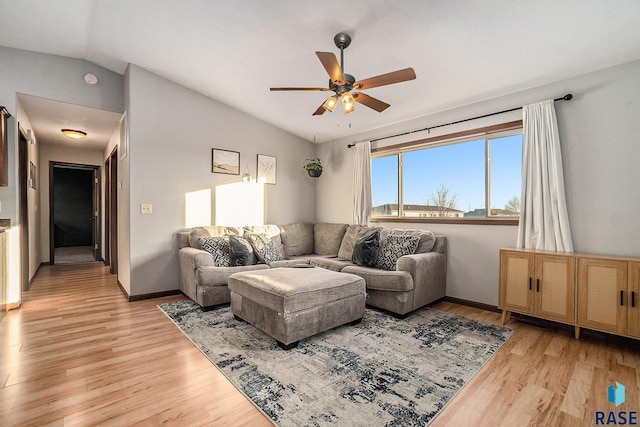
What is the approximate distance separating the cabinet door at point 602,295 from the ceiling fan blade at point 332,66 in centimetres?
261

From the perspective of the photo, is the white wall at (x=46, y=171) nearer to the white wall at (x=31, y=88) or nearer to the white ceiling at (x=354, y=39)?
the white wall at (x=31, y=88)

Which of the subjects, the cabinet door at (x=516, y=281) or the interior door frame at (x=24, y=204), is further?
the interior door frame at (x=24, y=204)

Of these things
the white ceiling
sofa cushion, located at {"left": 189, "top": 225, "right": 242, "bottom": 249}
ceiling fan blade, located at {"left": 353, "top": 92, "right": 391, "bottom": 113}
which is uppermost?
the white ceiling

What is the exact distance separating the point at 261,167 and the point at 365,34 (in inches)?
113

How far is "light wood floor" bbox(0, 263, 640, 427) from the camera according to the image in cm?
169

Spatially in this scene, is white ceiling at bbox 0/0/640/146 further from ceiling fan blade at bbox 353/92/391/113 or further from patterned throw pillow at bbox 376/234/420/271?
patterned throw pillow at bbox 376/234/420/271

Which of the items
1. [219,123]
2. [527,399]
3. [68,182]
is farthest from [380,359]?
[68,182]

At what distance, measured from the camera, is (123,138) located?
4.21 meters

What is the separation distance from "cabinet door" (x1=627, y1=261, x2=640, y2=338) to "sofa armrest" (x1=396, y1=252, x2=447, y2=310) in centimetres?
162

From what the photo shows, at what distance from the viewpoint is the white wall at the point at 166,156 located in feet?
12.7

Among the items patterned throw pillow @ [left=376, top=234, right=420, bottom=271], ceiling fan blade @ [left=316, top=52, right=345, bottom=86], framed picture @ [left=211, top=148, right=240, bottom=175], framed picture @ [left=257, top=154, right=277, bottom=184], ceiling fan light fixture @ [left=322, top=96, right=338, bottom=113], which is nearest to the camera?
ceiling fan blade @ [left=316, top=52, right=345, bottom=86]

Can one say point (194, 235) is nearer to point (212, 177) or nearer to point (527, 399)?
point (212, 177)

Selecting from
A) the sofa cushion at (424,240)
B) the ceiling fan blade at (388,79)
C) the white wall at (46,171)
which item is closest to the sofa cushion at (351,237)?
the sofa cushion at (424,240)

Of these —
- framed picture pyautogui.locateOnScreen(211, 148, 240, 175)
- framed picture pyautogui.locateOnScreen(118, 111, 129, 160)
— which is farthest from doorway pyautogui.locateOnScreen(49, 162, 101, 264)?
framed picture pyautogui.locateOnScreen(211, 148, 240, 175)
